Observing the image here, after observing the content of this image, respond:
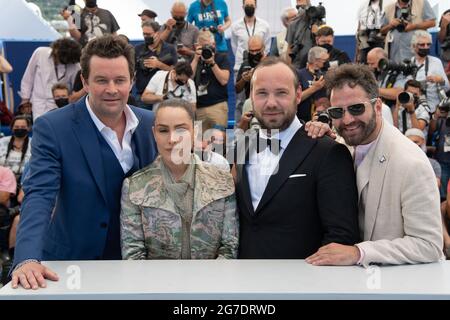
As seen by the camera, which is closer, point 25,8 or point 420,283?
point 420,283

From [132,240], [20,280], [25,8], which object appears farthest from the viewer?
[25,8]

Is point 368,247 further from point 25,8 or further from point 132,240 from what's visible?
point 25,8

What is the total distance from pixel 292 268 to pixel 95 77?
3.86 ft

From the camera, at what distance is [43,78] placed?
23.7ft

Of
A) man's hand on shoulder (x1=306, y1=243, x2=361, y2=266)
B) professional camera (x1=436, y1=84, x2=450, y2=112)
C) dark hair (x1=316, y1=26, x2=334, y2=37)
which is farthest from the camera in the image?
dark hair (x1=316, y1=26, x2=334, y2=37)

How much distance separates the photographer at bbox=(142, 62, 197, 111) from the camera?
6.41m

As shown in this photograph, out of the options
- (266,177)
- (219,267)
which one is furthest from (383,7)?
(219,267)

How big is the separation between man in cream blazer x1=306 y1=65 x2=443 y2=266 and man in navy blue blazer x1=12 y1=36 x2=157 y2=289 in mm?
919

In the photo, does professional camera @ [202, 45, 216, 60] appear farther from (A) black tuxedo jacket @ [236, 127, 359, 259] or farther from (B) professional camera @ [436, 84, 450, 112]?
(A) black tuxedo jacket @ [236, 127, 359, 259]

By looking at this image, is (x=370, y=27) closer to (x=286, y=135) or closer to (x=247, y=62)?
(x=247, y=62)

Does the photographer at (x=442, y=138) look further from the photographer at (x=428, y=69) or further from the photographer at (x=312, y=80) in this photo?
the photographer at (x=312, y=80)

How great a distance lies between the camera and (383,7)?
7133mm

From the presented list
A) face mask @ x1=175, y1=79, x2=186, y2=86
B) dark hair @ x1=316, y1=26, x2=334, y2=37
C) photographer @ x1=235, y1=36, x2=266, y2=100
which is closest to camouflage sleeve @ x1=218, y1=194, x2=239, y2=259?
face mask @ x1=175, y1=79, x2=186, y2=86
